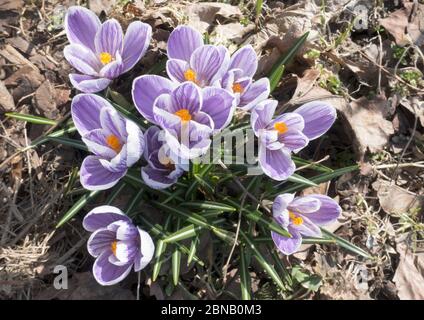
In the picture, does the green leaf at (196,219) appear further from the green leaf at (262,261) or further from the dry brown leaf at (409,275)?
the dry brown leaf at (409,275)

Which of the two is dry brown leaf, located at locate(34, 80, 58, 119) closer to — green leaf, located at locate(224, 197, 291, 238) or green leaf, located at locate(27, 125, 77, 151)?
green leaf, located at locate(27, 125, 77, 151)

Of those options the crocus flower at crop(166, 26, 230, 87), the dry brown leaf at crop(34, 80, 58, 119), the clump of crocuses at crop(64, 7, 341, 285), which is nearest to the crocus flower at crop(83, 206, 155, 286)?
the clump of crocuses at crop(64, 7, 341, 285)

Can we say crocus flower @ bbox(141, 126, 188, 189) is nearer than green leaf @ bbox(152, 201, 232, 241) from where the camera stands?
Yes

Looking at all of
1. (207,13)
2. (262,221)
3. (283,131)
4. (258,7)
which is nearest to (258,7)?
(258,7)

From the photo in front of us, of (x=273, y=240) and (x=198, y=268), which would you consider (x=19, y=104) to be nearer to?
(x=198, y=268)

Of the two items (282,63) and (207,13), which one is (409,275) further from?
(207,13)
